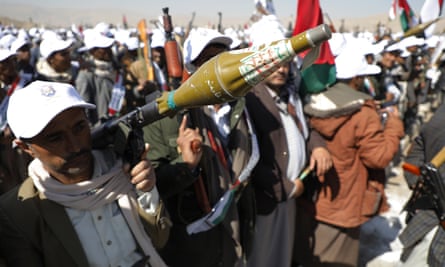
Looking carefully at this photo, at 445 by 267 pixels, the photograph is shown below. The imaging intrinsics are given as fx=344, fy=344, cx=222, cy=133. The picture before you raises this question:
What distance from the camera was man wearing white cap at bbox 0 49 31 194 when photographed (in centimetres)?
367

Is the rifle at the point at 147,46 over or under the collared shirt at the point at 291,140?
over

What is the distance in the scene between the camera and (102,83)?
5.38 metres

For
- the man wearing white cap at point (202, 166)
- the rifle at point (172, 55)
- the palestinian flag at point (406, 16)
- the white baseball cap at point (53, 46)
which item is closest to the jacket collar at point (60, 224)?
the man wearing white cap at point (202, 166)

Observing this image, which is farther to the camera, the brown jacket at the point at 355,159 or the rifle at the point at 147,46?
the rifle at the point at 147,46

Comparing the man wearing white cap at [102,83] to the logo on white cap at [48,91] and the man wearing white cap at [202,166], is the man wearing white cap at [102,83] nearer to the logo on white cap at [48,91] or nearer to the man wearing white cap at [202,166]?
the man wearing white cap at [202,166]

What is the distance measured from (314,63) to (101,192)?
224 centimetres

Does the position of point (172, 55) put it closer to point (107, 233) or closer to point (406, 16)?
point (107, 233)

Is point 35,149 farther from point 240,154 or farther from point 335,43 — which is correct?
point 335,43

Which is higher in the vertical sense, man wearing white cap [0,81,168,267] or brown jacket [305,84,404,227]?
man wearing white cap [0,81,168,267]

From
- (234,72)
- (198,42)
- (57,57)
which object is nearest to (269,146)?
(198,42)

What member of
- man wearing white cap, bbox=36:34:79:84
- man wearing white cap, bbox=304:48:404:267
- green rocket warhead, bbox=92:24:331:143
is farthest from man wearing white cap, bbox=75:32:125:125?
green rocket warhead, bbox=92:24:331:143

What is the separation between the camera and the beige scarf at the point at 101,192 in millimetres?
1534

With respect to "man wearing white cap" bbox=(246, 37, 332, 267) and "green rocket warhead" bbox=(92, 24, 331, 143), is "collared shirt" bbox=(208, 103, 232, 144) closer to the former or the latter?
"man wearing white cap" bbox=(246, 37, 332, 267)

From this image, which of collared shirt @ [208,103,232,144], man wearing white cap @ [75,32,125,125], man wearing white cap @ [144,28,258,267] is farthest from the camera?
man wearing white cap @ [75,32,125,125]
